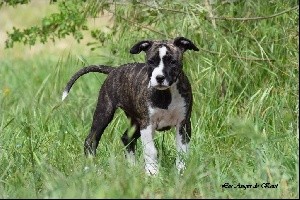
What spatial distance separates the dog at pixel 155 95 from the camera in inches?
253

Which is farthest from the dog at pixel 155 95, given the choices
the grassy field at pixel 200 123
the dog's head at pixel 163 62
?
the grassy field at pixel 200 123

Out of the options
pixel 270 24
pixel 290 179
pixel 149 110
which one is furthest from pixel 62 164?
pixel 270 24

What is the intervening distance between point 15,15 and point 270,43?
27.6ft

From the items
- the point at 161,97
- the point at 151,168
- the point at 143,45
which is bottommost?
the point at 151,168

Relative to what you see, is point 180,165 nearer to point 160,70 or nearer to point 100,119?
point 160,70

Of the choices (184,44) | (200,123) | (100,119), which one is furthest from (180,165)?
(200,123)

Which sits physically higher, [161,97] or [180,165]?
[161,97]

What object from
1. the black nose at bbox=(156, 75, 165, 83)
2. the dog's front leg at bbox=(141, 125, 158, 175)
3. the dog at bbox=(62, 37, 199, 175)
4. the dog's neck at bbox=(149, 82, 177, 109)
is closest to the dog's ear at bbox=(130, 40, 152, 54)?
the dog at bbox=(62, 37, 199, 175)

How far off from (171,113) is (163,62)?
381 mm

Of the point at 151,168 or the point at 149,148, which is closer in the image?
the point at 151,168

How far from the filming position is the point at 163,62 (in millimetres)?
6418

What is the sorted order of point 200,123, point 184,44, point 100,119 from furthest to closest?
point 200,123 < point 100,119 < point 184,44

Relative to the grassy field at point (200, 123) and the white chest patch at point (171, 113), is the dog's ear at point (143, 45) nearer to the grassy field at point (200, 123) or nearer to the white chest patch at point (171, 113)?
the white chest patch at point (171, 113)

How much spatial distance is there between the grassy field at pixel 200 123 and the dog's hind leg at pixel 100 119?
0.36 feet
